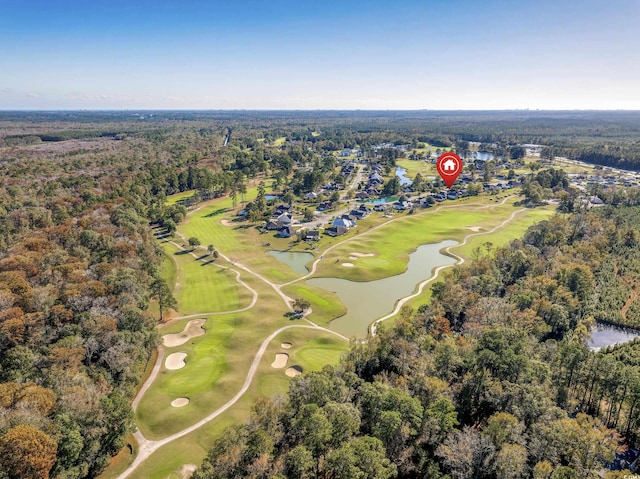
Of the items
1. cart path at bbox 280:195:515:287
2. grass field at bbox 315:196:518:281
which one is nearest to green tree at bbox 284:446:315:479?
cart path at bbox 280:195:515:287

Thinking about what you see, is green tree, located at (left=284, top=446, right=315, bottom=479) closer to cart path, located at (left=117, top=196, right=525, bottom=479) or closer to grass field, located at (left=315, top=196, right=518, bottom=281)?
cart path, located at (left=117, top=196, right=525, bottom=479)

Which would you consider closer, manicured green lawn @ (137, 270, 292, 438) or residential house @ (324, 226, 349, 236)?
manicured green lawn @ (137, 270, 292, 438)

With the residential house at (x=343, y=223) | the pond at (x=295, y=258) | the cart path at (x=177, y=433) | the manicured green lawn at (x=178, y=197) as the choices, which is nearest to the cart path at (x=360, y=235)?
the pond at (x=295, y=258)

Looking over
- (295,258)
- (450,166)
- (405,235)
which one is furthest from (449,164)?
(295,258)

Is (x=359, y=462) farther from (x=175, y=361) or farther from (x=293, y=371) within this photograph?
(x=175, y=361)

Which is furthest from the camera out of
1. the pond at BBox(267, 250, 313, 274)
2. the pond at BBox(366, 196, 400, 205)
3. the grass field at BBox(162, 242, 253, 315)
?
the pond at BBox(366, 196, 400, 205)

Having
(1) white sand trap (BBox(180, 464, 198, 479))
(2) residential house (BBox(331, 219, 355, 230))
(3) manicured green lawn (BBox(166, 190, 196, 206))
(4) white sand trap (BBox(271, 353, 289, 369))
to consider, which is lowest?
(1) white sand trap (BBox(180, 464, 198, 479))
